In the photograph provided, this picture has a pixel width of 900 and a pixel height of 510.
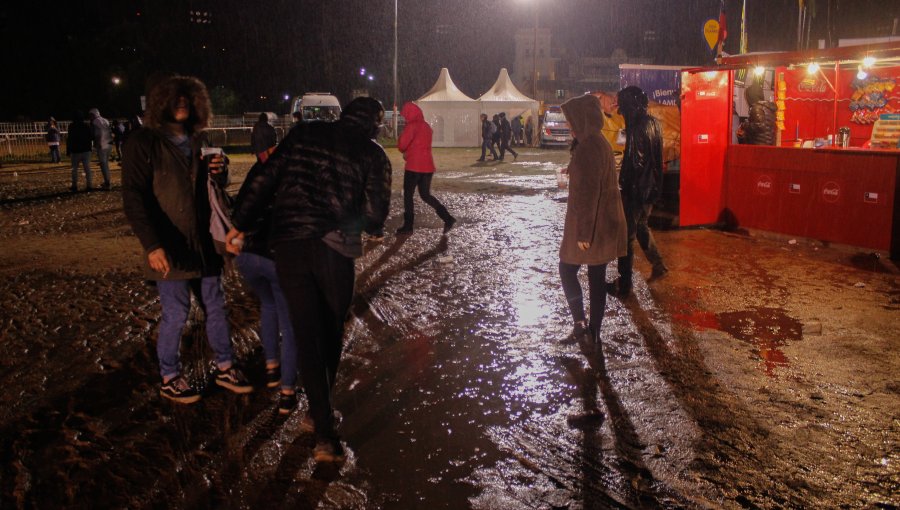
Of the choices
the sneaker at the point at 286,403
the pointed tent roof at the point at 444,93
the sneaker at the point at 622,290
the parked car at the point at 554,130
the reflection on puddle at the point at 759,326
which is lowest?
the sneaker at the point at 286,403

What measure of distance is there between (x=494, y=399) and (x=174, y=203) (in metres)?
2.30

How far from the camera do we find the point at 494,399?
4520 mm

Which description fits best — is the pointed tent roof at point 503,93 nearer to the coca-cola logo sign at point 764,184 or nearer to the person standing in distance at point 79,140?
the person standing in distance at point 79,140

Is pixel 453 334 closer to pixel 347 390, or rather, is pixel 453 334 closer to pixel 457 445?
pixel 347 390

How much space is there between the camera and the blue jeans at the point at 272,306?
164 inches

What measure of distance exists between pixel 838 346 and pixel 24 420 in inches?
224

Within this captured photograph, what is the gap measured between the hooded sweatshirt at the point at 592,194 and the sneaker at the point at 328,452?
235cm

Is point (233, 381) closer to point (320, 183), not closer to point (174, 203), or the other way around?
point (174, 203)

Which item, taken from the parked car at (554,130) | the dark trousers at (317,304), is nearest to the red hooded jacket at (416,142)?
the dark trousers at (317,304)

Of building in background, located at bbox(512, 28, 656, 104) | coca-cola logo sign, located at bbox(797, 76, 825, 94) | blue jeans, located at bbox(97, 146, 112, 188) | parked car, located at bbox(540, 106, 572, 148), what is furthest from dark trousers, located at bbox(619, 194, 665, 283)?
building in background, located at bbox(512, 28, 656, 104)

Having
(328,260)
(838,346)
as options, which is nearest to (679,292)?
(838,346)

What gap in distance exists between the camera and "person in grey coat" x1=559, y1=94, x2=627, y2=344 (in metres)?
5.08

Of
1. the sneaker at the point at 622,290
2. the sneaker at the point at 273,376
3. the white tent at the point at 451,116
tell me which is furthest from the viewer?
the white tent at the point at 451,116

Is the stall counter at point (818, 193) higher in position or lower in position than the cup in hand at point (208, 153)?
lower
